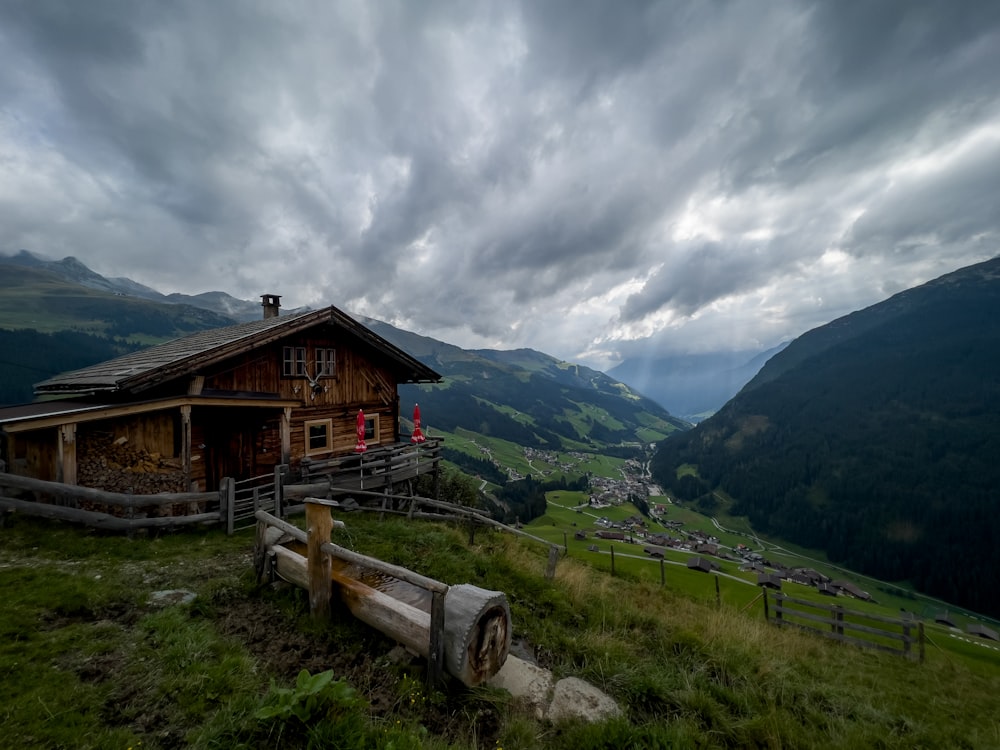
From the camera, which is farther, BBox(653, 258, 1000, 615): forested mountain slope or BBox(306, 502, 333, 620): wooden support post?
BBox(653, 258, 1000, 615): forested mountain slope

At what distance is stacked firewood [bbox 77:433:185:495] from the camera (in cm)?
1114

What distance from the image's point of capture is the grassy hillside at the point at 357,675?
3.74 meters

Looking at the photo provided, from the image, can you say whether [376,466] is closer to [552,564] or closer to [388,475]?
[388,475]

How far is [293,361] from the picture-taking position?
16.0 meters

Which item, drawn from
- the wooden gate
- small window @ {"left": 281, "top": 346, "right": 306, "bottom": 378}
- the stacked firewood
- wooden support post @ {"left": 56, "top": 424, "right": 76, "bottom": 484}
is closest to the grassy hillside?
wooden support post @ {"left": 56, "top": 424, "right": 76, "bottom": 484}

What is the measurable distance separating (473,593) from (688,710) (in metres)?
2.94

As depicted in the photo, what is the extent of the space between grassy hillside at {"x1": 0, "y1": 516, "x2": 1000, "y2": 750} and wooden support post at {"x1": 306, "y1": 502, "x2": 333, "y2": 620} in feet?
0.78

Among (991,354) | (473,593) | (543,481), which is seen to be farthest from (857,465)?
(473,593)

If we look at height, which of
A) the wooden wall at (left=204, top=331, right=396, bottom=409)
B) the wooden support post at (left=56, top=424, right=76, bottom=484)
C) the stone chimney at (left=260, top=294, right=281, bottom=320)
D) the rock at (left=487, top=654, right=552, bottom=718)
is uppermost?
the stone chimney at (left=260, top=294, right=281, bottom=320)

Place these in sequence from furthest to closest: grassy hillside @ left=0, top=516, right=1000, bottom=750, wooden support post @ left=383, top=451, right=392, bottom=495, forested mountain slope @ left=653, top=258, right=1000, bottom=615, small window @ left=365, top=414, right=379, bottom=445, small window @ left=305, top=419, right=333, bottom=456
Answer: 1. forested mountain slope @ left=653, top=258, right=1000, bottom=615
2. small window @ left=365, top=414, right=379, bottom=445
3. wooden support post @ left=383, top=451, right=392, bottom=495
4. small window @ left=305, top=419, right=333, bottom=456
5. grassy hillside @ left=0, top=516, right=1000, bottom=750

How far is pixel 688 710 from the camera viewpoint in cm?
481

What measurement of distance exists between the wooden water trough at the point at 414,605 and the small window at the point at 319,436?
11.0 metres

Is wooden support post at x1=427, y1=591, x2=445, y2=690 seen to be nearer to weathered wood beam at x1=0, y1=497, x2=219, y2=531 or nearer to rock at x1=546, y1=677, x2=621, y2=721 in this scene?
rock at x1=546, y1=677, x2=621, y2=721

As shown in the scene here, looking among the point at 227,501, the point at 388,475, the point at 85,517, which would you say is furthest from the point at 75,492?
the point at 388,475
